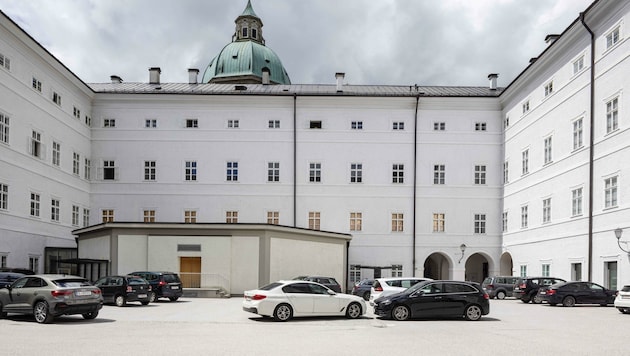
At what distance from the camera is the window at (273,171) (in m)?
46.1

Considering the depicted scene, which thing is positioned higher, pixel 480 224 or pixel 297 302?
pixel 480 224

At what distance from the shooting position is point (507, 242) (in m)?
43.7

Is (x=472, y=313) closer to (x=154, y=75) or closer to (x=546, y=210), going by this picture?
(x=546, y=210)

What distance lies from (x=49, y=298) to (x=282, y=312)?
683 cm

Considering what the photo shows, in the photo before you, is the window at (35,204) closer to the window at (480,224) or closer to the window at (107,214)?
the window at (107,214)

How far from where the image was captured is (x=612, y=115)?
2955 centimetres

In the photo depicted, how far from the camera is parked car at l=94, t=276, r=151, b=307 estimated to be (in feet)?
84.5

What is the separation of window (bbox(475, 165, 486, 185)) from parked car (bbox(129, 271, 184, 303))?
24.9 meters

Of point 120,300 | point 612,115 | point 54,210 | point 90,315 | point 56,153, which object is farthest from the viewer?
point 56,153

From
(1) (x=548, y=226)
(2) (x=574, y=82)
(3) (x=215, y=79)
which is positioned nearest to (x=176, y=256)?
(1) (x=548, y=226)

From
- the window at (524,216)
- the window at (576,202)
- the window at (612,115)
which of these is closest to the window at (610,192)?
the window at (612,115)

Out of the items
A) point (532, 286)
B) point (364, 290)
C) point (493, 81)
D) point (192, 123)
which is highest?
point (493, 81)

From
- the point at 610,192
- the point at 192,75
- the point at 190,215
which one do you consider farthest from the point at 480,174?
the point at 192,75

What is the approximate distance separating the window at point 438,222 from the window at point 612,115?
17.5 meters
